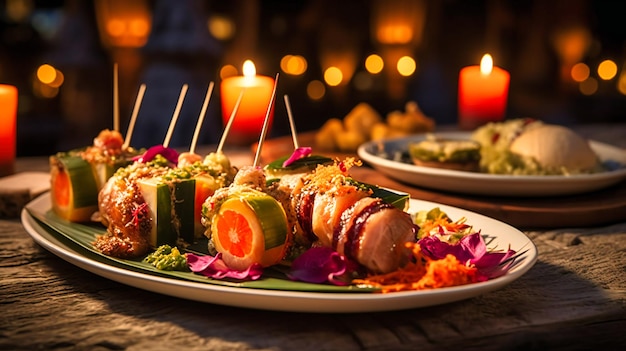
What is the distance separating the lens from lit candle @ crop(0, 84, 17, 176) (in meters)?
Result: 3.77

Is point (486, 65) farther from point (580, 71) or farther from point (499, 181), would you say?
point (580, 71)

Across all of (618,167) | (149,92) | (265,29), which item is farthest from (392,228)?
(265,29)

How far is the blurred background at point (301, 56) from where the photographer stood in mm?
10438

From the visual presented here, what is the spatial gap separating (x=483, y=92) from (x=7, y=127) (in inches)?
125

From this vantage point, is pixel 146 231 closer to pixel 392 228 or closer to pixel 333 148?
pixel 392 228

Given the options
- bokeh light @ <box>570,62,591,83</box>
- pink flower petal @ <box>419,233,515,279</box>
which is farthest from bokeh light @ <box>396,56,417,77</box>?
pink flower petal @ <box>419,233,515,279</box>

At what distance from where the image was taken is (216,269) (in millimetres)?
2361

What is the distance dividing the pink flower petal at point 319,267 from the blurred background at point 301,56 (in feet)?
26.6

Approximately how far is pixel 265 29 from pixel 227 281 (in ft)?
37.1

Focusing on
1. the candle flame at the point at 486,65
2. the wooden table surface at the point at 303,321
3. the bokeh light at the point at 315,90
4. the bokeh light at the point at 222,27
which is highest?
the bokeh light at the point at 222,27

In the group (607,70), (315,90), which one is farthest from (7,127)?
(607,70)

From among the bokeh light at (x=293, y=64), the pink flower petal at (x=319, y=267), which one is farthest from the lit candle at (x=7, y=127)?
the bokeh light at (x=293, y=64)

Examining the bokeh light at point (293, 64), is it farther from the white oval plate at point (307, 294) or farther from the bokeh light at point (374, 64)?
the white oval plate at point (307, 294)

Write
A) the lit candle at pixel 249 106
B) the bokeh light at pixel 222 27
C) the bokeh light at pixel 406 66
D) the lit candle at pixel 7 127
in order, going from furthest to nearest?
the bokeh light at pixel 406 66 < the bokeh light at pixel 222 27 < the lit candle at pixel 249 106 < the lit candle at pixel 7 127
